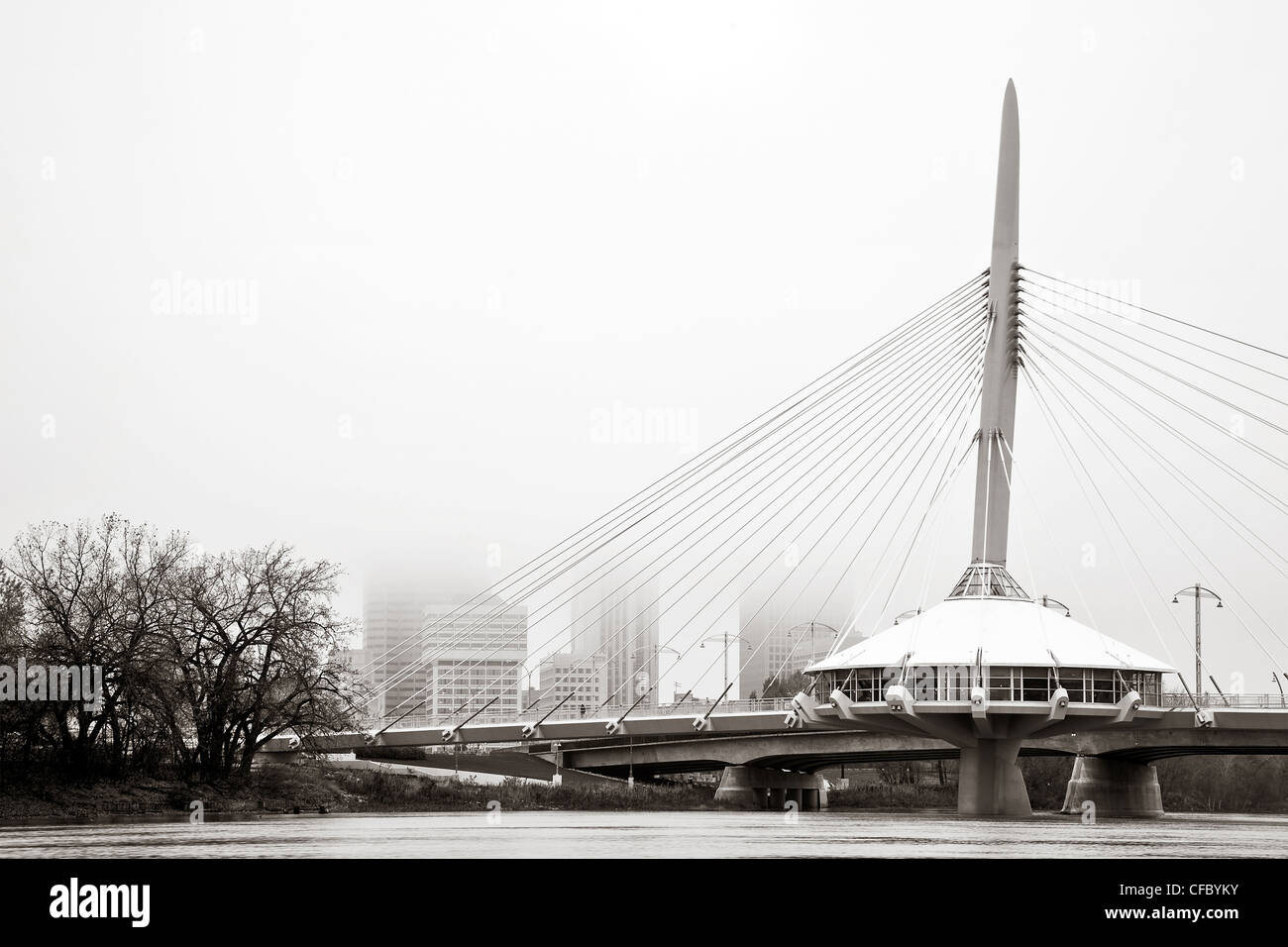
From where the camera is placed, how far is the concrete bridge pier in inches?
4181

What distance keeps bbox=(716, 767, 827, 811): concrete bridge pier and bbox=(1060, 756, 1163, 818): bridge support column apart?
65.0 ft

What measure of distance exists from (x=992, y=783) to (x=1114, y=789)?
30.0 metres

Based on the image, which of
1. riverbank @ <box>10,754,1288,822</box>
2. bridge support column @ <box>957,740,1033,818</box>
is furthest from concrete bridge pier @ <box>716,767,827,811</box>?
bridge support column @ <box>957,740,1033,818</box>

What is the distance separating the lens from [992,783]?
244ft

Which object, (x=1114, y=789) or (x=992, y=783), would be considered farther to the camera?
(x=1114, y=789)

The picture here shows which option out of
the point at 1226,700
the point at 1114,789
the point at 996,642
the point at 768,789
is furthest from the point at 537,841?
Answer: the point at 768,789

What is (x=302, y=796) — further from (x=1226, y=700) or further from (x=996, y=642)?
(x=1226, y=700)

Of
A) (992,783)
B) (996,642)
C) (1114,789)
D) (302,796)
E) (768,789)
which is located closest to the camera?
(302,796)

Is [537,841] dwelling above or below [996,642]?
below

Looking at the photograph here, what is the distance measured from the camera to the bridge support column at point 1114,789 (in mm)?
98562

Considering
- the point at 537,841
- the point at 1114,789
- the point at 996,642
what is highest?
the point at 996,642
